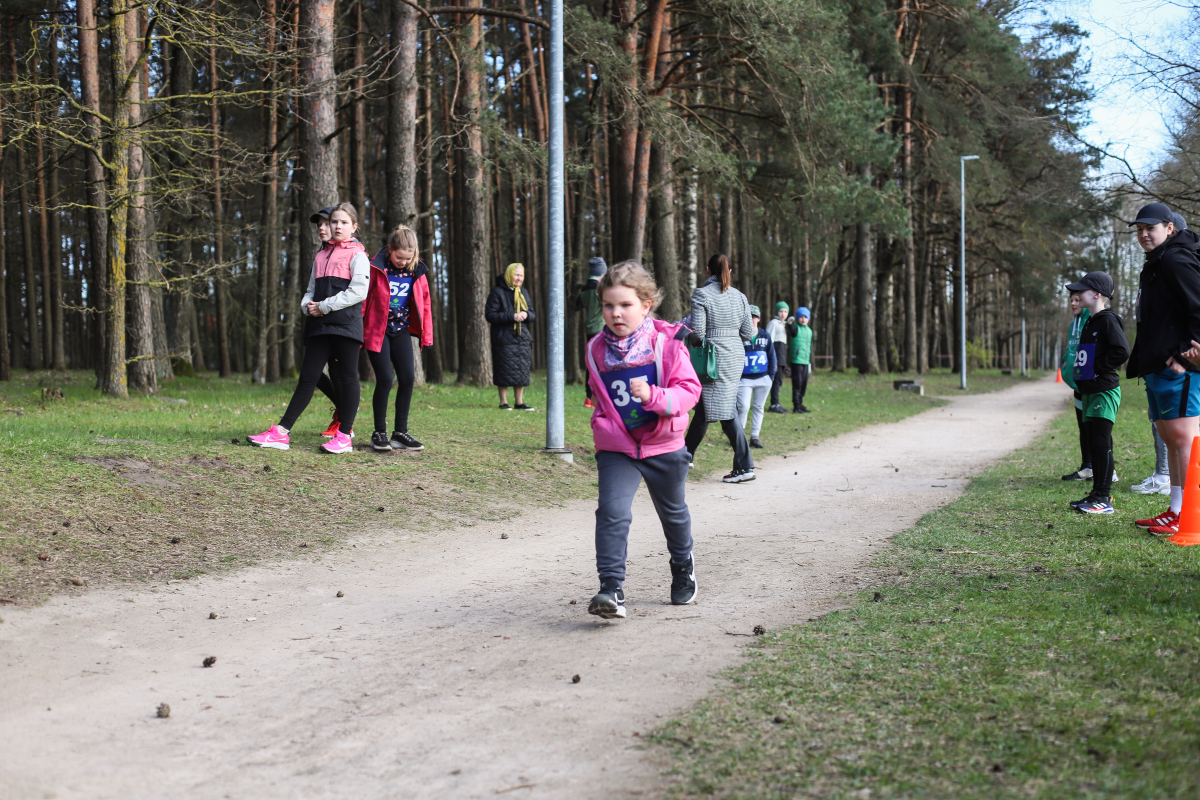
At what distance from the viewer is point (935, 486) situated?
973cm

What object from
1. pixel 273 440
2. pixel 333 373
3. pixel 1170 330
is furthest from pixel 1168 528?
pixel 273 440

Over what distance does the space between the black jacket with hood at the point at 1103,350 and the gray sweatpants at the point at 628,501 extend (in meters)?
4.46

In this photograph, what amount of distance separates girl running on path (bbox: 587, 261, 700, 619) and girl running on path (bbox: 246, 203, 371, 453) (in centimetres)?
427

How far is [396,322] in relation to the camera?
9430 mm

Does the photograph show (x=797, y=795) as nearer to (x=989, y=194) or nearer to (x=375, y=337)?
(x=375, y=337)

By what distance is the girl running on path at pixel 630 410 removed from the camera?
15.5 ft

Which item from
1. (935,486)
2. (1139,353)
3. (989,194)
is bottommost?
Answer: (935,486)

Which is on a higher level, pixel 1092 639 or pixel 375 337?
pixel 375 337

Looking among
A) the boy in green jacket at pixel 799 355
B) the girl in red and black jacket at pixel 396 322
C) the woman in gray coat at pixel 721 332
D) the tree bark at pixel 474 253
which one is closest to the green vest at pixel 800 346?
the boy in green jacket at pixel 799 355

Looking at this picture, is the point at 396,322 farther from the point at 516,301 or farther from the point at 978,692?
the point at 978,692

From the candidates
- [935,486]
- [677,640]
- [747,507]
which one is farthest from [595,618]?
[935,486]

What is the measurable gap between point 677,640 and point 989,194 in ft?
112

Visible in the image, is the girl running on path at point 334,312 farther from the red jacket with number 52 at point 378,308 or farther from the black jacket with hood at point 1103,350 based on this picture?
the black jacket with hood at point 1103,350

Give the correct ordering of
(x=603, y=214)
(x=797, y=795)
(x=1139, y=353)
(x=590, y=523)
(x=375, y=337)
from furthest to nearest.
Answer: (x=603, y=214)
(x=375, y=337)
(x=590, y=523)
(x=1139, y=353)
(x=797, y=795)
